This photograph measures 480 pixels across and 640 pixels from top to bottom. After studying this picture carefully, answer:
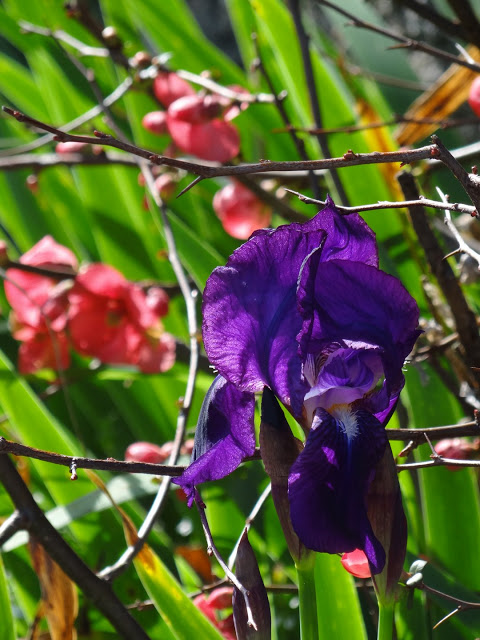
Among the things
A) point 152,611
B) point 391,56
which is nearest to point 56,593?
point 152,611

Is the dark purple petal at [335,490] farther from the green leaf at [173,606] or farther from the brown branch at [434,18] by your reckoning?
the brown branch at [434,18]

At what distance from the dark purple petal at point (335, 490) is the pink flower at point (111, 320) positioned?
0.53m

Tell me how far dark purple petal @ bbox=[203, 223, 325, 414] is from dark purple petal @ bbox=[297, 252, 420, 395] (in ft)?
0.04

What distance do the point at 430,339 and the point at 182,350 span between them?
0.36 meters

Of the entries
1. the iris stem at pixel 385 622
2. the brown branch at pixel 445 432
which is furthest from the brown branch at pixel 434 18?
the iris stem at pixel 385 622

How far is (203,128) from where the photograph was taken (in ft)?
2.55

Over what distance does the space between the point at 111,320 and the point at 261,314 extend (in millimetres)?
531

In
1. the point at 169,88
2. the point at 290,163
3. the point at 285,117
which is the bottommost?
the point at 290,163

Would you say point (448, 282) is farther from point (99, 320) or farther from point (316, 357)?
point (99, 320)

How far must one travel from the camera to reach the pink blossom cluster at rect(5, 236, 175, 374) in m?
0.82

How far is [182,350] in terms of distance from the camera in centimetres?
88

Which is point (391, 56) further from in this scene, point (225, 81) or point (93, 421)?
point (93, 421)

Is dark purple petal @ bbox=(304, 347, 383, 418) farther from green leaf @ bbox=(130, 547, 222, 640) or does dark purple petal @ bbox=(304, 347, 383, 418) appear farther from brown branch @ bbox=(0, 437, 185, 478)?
green leaf @ bbox=(130, 547, 222, 640)

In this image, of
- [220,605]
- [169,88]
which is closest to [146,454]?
→ [220,605]
